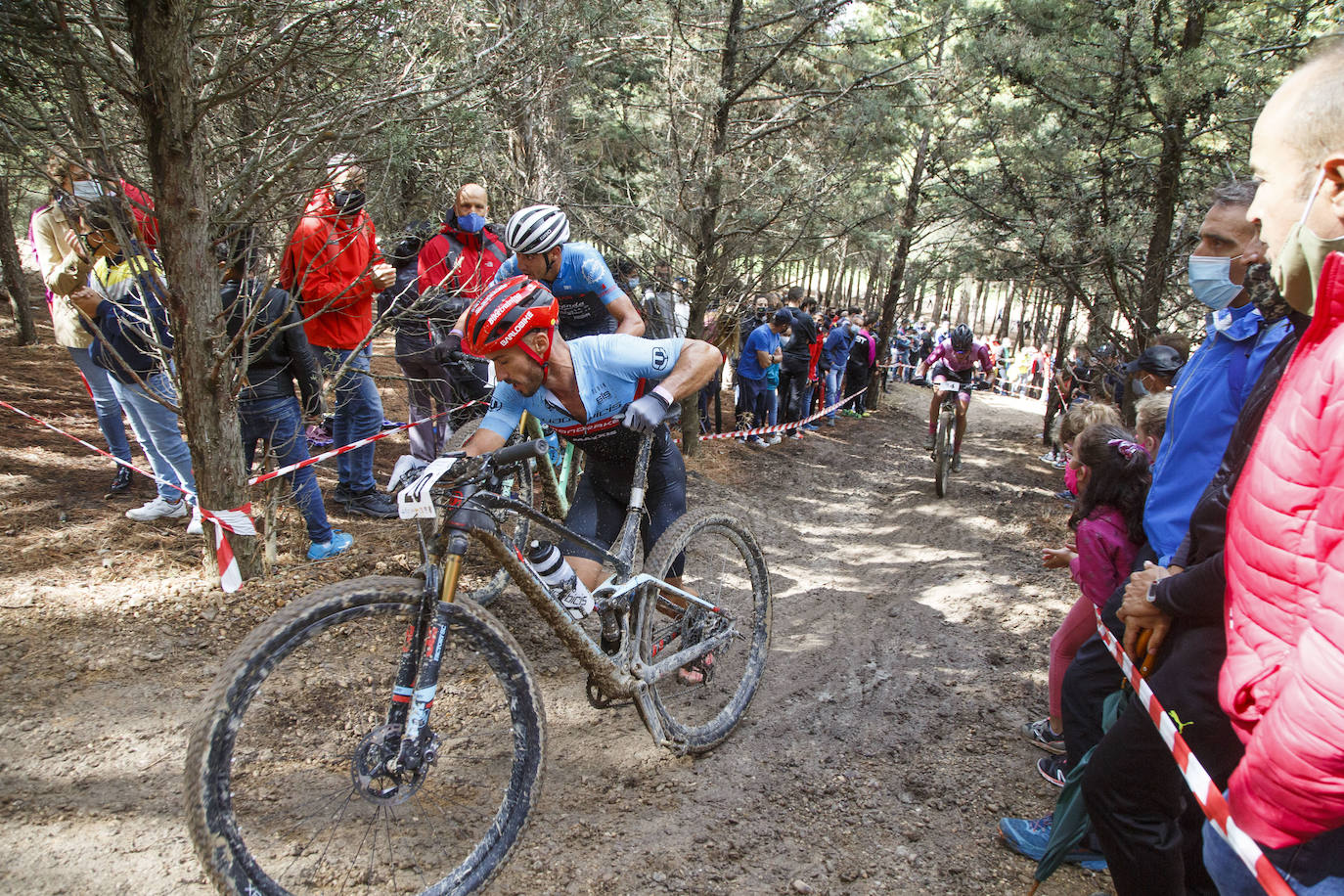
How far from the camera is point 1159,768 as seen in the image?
2135 millimetres

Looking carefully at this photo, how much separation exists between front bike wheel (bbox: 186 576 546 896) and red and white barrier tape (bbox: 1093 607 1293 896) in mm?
1938

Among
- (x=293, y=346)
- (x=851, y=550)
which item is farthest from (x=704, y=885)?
(x=851, y=550)

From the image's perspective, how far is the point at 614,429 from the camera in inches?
140

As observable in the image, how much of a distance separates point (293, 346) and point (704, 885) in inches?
154

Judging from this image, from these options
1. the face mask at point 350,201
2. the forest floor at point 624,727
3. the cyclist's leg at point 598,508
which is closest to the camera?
the forest floor at point 624,727

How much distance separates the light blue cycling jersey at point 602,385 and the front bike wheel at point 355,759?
1060 millimetres

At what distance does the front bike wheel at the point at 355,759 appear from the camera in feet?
7.07

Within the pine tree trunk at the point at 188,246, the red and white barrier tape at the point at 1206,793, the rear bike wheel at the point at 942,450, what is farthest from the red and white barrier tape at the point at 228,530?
the rear bike wheel at the point at 942,450

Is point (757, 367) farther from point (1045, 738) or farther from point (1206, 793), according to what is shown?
point (1206, 793)

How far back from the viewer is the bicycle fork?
8.07 ft

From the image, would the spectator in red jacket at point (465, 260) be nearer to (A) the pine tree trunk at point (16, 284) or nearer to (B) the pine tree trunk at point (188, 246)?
(B) the pine tree trunk at point (188, 246)

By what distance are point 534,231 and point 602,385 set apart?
1728 millimetres

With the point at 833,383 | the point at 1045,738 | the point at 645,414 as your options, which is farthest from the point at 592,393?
the point at 833,383

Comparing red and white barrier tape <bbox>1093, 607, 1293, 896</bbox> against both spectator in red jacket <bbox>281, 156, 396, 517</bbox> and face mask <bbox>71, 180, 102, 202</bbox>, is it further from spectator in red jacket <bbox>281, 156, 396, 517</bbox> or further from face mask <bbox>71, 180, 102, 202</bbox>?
face mask <bbox>71, 180, 102, 202</bbox>
